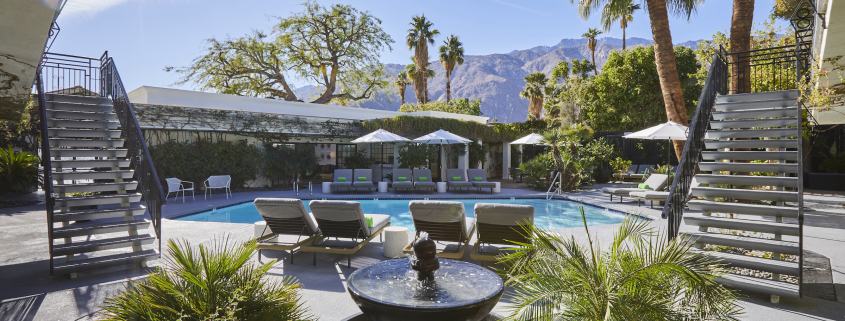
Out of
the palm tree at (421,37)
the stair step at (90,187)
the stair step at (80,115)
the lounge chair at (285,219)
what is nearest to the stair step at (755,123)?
the lounge chair at (285,219)

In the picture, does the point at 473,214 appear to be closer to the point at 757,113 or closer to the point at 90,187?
the point at 757,113

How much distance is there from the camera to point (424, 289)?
2465 mm

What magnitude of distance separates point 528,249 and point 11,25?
536 cm

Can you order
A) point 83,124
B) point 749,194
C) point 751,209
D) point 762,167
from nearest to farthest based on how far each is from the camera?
point 751,209
point 749,194
point 762,167
point 83,124

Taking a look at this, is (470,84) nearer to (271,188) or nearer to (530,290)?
(271,188)

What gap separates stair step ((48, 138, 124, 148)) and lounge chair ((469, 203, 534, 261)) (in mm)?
5859

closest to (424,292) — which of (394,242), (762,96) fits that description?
(394,242)

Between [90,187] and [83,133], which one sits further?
[83,133]

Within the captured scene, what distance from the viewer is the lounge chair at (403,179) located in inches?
559

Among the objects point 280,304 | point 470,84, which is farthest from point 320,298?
point 470,84

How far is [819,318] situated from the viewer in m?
3.58

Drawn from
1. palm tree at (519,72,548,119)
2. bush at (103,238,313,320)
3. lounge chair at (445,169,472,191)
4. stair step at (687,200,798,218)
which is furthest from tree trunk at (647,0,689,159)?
palm tree at (519,72,548,119)

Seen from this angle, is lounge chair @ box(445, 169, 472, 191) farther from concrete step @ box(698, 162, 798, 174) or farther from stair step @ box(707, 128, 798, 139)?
concrete step @ box(698, 162, 798, 174)

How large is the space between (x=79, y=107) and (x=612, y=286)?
27.7ft
